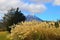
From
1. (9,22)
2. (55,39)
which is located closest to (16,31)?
(55,39)

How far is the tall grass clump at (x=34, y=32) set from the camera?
34.4ft

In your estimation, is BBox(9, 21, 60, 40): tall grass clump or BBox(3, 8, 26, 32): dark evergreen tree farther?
BBox(3, 8, 26, 32): dark evergreen tree

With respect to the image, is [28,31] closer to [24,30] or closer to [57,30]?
[24,30]

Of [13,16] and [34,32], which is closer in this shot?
[34,32]

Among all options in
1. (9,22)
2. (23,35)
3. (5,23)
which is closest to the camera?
(23,35)

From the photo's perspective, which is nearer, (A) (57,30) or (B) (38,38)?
(B) (38,38)

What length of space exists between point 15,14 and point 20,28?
18314 mm

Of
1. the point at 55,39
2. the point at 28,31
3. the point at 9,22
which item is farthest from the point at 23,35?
the point at 9,22

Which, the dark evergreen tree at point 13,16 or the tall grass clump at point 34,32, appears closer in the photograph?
the tall grass clump at point 34,32

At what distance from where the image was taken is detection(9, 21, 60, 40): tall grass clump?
10.5 m

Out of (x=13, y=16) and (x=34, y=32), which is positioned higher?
(x=13, y=16)

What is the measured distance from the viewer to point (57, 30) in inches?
444

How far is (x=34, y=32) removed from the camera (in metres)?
10.4

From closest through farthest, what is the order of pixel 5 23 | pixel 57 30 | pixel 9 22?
1. pixel 57 30
2. pixel 9 22
3. pixel 5 23
